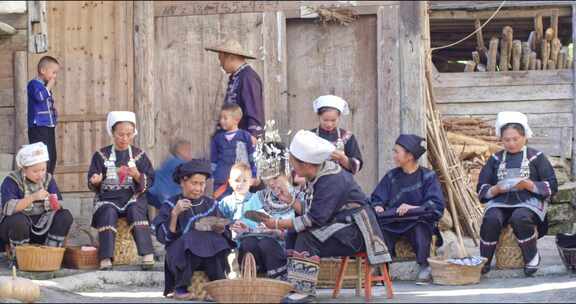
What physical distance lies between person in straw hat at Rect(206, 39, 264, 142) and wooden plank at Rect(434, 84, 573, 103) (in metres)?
4.61

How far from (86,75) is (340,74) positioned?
261 cm

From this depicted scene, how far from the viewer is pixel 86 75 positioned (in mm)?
13062

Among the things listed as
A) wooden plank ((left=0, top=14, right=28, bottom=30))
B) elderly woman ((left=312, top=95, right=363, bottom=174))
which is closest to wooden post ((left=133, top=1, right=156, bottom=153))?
wooden plank ((left=0, top=14, right=28, bottom=30))

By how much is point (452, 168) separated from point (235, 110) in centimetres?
291

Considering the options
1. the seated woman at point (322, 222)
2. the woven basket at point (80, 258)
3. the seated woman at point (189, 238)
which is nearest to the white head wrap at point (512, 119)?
the seated woman at point (322, 222)

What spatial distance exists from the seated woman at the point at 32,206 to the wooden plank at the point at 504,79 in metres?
6.19

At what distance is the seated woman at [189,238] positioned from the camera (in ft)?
32.1

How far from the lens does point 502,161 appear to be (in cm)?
1145

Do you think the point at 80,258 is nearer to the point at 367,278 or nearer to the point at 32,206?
the point at 32,206

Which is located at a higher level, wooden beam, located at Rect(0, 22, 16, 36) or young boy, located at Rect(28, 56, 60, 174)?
wooden beam, located at Rect(0, 22, 16, 36)

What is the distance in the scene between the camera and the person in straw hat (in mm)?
11773

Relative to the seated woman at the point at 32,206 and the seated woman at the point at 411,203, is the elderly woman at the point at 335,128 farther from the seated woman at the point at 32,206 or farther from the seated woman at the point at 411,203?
the seated woman at the point at 32,206

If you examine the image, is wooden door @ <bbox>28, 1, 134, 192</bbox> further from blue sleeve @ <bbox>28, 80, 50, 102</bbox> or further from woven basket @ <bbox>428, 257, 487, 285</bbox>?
woven basket @ <bbox>428, 257, 487, 285</bbox>

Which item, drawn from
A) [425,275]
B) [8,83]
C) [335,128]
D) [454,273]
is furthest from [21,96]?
[454,273]
